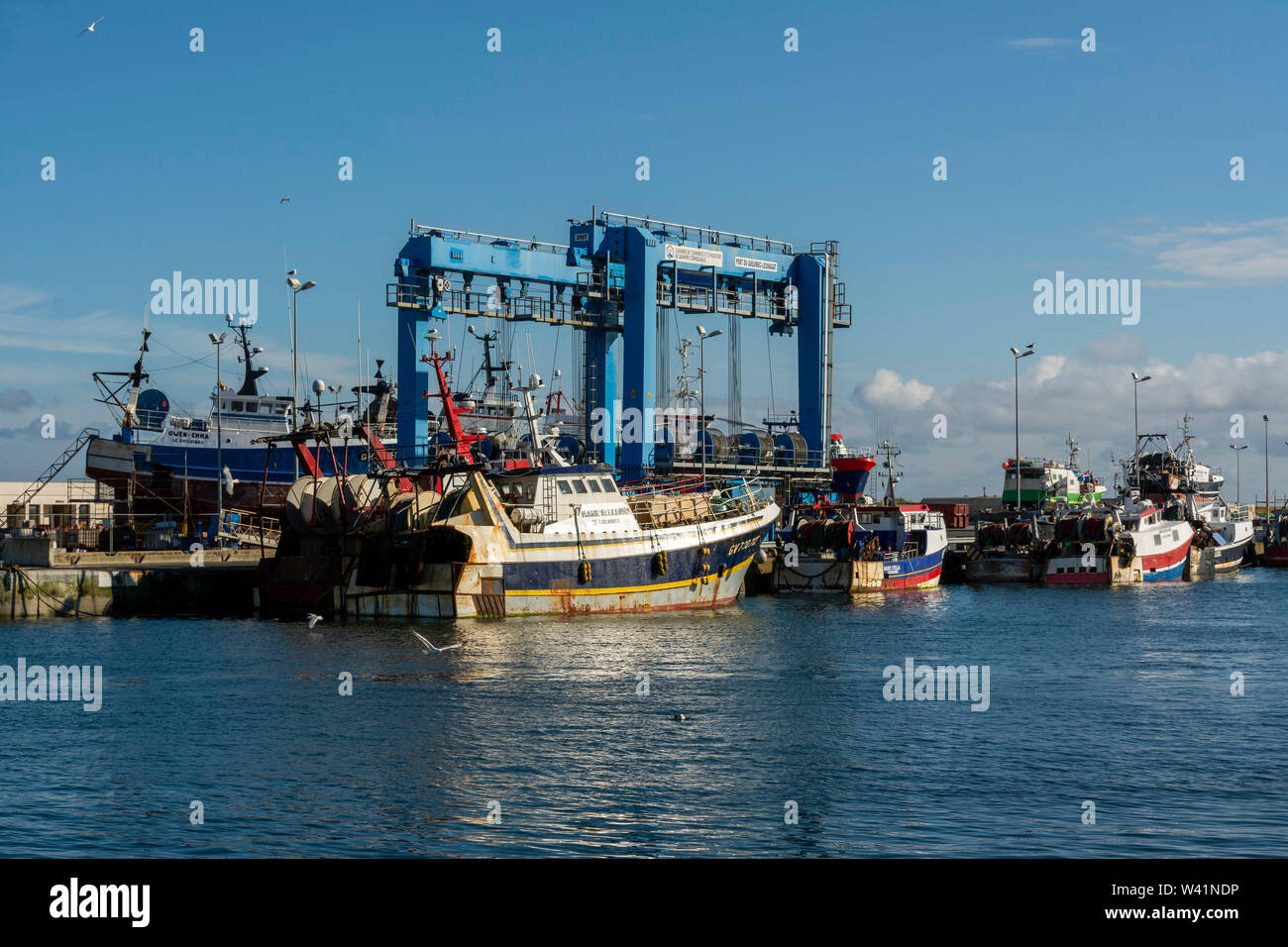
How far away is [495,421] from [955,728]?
205ft

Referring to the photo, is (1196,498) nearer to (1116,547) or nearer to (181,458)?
(1116,547)

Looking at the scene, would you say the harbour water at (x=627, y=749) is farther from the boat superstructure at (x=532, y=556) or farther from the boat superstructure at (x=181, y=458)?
the boat superstructure at (x=181, y=458)

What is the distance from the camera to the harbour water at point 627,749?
17.1m

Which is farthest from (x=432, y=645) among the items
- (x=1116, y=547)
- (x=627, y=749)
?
(x=1116, y=547)

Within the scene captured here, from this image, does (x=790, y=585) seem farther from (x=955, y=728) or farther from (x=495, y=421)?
(x=955, y=728)

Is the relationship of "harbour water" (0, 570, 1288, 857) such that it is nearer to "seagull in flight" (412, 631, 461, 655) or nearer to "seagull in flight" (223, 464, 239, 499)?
"seagull in flight" (412, 631, 461, 655)

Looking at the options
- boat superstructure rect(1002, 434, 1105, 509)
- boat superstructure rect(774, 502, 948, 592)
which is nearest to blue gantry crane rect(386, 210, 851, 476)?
boat superstructure rect(774, 502, 948, 592)

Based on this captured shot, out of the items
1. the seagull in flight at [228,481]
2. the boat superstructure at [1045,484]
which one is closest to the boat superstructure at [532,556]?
the seagull in flight at [228,481]

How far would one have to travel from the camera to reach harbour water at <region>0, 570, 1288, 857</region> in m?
17.1

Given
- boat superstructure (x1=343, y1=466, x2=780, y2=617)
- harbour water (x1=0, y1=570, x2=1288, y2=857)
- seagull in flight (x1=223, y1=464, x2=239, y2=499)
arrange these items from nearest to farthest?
harbour water (x1=0, y1=570, x2=1288, y2=857) → boat superstructure (x1=343, y1=466, x2=780, y2=617) → seagull in flight (x1=223, y1=464, x2=239, y2=499)

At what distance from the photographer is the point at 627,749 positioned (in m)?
22.4

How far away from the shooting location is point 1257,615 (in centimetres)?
5444
